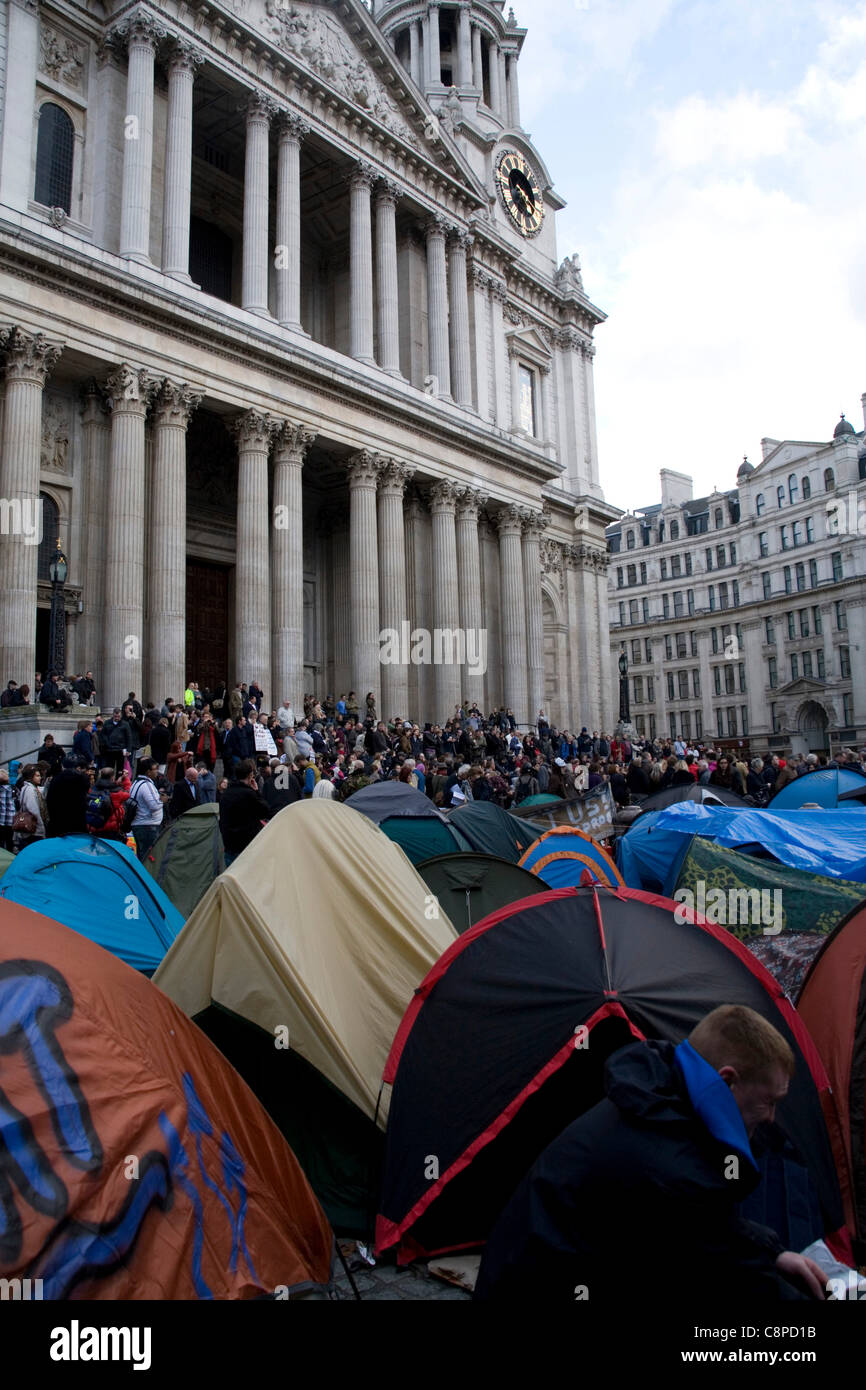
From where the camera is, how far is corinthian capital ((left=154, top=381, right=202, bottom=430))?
24.2 meters

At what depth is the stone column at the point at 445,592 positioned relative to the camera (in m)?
32.0

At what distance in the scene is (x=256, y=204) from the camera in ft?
91.7

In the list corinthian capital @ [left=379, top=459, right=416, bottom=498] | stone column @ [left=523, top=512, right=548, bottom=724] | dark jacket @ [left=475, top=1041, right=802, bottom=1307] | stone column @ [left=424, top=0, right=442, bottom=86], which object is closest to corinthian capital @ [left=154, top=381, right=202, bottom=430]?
corinthian capital @ [left=379, top=459, right=416, bottom=498]

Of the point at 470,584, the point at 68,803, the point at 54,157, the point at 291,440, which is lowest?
the point at 68,803

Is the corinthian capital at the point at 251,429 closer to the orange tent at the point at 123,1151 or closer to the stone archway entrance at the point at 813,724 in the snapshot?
the orange tent at the point at 123,1151

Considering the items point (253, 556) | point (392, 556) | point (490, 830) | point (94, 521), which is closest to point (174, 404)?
point (94, 521)

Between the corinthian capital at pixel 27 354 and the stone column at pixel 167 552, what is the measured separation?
3.08 m

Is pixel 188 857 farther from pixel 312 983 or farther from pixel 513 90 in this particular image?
pixel 513 90

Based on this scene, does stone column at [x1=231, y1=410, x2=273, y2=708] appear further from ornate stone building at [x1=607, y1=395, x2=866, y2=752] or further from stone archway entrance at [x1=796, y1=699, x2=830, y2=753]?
stone archway entrance at [x1=796, y1=699, x2=830, y2=753]

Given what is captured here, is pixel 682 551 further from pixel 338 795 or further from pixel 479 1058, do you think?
pixel 479 1058

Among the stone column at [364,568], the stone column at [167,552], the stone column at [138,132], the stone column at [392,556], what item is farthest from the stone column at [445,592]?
the stone column at [138,132]

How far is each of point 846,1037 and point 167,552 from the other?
21334 millimetres

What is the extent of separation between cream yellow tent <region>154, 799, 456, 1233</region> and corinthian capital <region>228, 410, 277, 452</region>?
71.5 feet
